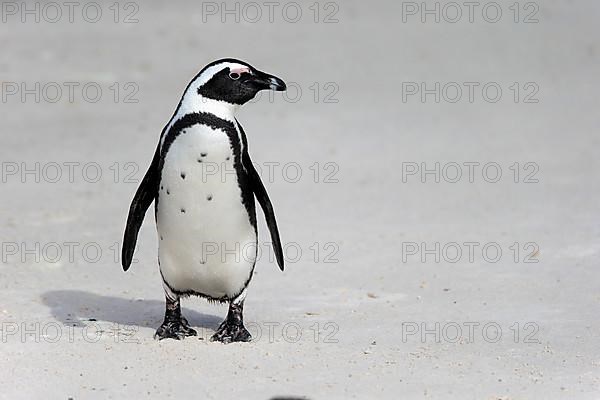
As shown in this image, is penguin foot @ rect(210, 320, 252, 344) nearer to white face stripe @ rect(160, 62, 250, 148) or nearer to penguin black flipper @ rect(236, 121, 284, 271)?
penguin black flipper @ rect(236, 121, 284, 271)

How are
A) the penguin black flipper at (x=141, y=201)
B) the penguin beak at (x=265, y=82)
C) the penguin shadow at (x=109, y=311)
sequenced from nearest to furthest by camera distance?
the penguin beak at (x=265, y=82), the penguin black flipper at (x=141, y=201), the penguin shadow at (x=109, y=311)

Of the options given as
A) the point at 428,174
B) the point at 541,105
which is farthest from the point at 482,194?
the point at 541,105

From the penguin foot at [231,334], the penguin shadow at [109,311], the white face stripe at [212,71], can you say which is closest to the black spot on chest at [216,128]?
the white face stripe at [212,71]

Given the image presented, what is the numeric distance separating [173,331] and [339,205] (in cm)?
252

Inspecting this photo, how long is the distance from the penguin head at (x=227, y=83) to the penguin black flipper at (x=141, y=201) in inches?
11.7

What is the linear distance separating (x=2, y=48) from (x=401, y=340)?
679 cm

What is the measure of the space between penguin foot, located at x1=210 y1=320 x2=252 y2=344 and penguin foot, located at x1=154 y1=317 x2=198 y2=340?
11 centimetres

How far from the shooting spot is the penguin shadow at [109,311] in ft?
15.3

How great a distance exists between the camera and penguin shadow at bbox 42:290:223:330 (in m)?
4.68

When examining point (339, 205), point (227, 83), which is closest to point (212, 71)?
point (227, 83)

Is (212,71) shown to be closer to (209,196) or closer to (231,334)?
(209,196)

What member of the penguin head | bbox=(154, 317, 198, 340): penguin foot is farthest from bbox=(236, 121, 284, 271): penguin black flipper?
bbox=(154, 317, 198, 340): penguin foot

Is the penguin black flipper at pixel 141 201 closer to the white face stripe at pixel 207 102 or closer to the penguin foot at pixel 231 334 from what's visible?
the white face stripe at pixel 207 102

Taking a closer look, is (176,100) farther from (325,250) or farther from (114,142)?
(325,250)
